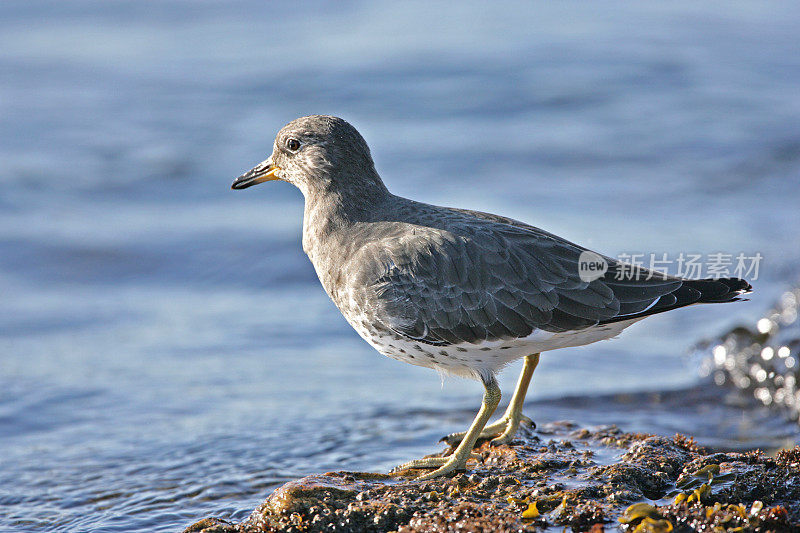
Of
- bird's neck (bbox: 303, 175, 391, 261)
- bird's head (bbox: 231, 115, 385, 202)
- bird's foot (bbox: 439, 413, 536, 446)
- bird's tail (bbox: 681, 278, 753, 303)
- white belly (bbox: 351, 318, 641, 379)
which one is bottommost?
bird's foot (bbox: 439, 413, 536, 446)

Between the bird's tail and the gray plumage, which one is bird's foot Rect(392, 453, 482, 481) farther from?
the bird's tail

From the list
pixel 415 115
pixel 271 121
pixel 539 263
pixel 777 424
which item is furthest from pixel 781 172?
pixel 539 263

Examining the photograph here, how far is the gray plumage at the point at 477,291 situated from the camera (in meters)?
5.81

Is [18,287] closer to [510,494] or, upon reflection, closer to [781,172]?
[510,494]

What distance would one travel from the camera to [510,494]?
507 centimetres

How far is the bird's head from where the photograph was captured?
21.5 ft

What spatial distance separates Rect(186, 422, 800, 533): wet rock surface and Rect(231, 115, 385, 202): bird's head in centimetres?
216

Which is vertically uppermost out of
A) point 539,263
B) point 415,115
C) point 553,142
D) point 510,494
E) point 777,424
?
point 415,115

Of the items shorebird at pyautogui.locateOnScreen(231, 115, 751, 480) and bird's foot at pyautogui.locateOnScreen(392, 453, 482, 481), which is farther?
shorebird at pyautogui.locateOnScreen(231, 115, 751, 480)

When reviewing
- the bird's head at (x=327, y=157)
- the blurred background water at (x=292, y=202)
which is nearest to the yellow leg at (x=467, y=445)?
the blurred background water at (x=292, y=202)

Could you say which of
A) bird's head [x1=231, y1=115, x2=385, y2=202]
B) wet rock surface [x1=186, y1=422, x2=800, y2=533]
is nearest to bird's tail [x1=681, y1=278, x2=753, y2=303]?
wet rock surface [x1=186, y1=422, x2=800, y2=533]

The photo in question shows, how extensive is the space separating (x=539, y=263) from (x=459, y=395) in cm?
307

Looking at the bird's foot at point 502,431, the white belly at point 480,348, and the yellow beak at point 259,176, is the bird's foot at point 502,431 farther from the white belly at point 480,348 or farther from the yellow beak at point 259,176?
the yellow beak at point 259,176

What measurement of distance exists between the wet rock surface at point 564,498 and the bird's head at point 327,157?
2159mm
